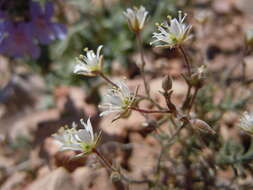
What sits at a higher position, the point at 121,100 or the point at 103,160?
the point at 121,100

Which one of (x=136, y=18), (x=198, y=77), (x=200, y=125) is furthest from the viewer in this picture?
(x=136, y=18)

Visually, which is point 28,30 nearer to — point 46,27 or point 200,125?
point 46,27

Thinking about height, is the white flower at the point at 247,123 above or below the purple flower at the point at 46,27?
below

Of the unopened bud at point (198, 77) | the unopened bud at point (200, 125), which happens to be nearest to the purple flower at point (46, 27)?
the unopened bud at point (198, 77)

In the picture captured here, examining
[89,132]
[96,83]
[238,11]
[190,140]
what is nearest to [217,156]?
[190,140]

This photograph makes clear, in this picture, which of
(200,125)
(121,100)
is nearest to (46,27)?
(121,100)

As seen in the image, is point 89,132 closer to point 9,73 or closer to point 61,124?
point 61,124

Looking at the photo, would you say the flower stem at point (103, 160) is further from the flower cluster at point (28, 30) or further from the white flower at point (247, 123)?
the flower cluster at point (28, 30)
